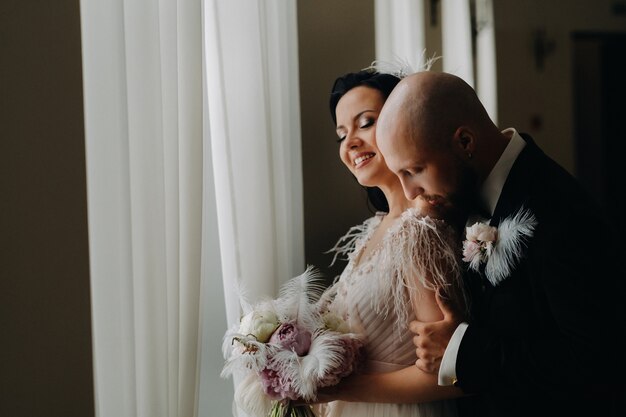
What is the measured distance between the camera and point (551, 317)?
4.66 ft

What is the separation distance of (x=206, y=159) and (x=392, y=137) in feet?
2.19

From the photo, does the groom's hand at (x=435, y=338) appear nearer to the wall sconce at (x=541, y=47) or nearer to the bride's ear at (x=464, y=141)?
the bride's ear at (x=464, y=141)

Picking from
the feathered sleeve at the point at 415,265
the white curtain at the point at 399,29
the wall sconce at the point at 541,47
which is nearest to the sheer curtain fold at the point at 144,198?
the feathered sleeve at the point at 415,265

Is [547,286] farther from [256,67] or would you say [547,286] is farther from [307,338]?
[256,67]

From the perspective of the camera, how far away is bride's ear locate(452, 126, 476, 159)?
1470mm

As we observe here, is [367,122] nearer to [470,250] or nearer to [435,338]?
[470,250]

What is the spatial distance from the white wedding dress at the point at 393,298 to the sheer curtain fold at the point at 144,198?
1.41 feet

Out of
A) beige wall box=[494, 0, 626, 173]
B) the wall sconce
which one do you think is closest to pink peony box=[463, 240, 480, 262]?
beige wall box=[494, 0, 626, 173]

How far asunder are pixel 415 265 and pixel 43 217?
87 centimetres

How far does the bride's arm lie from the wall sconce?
2394 millimetres

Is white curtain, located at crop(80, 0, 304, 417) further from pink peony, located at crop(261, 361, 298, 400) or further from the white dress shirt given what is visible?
the white dress shirt

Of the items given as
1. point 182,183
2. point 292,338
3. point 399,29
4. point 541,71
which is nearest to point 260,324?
point 292,338

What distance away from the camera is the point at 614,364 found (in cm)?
134

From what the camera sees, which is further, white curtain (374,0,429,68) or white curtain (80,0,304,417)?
white curtain (374,0,429,68)
